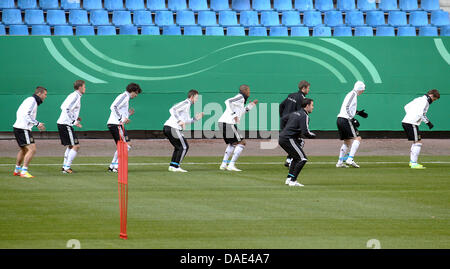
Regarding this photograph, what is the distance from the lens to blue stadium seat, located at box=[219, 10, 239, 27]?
3011 centimetres

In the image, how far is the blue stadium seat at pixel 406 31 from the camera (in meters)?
30.5

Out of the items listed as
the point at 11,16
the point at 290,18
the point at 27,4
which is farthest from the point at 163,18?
the point at 11,16

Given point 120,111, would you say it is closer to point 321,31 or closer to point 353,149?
point 353,149

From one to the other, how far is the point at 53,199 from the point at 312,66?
50.8 feet

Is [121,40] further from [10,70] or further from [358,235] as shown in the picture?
[358,235]

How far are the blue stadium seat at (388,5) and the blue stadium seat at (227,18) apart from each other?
6012 mm

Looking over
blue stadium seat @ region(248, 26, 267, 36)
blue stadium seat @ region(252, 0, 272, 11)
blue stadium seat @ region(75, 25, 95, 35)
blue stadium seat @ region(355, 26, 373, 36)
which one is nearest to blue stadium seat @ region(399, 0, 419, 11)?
blue stadium seat @ region(355, 26, 373, 36)

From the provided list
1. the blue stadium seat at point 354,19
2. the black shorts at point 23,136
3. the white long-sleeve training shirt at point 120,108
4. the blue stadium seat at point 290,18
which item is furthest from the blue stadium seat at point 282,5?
the black shorts at point 23,136

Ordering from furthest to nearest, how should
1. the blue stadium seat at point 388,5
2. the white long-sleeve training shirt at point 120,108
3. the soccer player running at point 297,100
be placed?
the blue stadium seat at point 388,5
the soccer player running at point 297,100
the white long-sleeve training shirt at point 120,108

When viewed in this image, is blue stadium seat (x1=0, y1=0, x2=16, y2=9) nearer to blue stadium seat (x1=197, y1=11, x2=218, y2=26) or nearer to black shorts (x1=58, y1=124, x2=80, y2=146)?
blue stadium seat (x1=197, y1=11, x2=218, y2=26)

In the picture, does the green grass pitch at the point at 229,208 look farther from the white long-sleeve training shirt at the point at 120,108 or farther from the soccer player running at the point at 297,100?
the soccer player running at the point at 297,100

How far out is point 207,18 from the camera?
30047 mm

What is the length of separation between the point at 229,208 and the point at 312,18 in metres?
18.4

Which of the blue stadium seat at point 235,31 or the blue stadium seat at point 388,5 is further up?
the blue stadium seat at point 388,5
